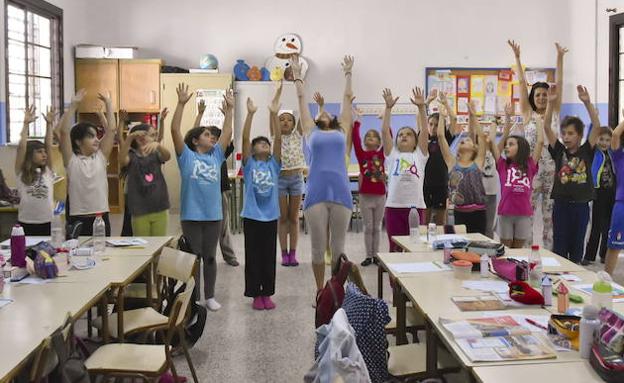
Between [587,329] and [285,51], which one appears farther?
[285,51]

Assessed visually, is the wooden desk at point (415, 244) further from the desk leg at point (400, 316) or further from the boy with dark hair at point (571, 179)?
the boy with dark hair at point (571, 179)

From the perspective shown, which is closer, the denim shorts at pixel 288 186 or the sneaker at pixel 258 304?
the sneaker at pixel 258 304

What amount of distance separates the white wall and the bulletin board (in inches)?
5.7

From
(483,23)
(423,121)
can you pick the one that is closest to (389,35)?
(483,23)

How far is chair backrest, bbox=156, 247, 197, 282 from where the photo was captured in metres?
3.32

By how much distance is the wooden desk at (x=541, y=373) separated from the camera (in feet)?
6.34

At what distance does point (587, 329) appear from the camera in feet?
6.80

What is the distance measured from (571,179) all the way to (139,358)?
389cm

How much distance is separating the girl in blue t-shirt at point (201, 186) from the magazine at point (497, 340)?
2.50m

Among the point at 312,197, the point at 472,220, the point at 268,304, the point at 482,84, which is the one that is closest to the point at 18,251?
the point at 312,197

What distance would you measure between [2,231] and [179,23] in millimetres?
5149

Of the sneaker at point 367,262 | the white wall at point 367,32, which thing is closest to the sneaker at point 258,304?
the sneaker at point 367,262

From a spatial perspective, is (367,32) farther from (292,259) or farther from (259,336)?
(259,336)

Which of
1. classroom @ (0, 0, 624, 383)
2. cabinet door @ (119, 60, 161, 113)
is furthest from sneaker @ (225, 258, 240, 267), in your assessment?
cabinet door @ (119, 60, 161, 113)
